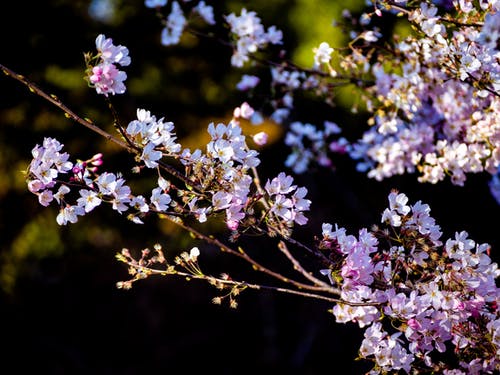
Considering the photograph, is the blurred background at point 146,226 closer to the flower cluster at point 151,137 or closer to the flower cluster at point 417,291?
the flower cluster at point 417,291

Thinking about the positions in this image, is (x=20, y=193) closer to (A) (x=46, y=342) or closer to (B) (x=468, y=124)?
(A) (x=46, y=342)

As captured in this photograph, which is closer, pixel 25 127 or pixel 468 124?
pixel 468 124

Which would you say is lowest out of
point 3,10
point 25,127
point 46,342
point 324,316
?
point 46,342

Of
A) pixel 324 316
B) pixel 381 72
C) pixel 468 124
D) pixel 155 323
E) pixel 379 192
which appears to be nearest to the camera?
pixel 468 124

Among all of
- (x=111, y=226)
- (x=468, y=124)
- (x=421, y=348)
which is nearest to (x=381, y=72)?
(x=468, y=124)

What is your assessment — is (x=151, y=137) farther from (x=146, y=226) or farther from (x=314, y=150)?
Answer: (x=146, y=226)

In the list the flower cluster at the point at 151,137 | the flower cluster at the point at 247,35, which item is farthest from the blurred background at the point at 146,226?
the flower cluster at the point at 151,137

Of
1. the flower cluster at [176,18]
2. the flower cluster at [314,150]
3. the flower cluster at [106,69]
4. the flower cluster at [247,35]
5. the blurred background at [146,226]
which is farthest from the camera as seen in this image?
the blurred background at [146,226]

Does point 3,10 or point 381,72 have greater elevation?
point 3,10
